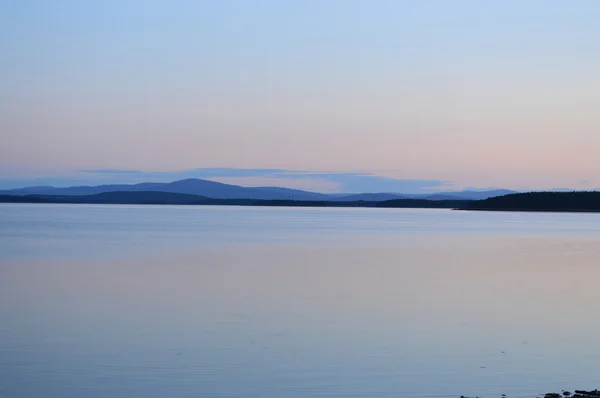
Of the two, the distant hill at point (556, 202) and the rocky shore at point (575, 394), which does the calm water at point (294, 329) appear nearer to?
the rocky shore at point (575, 394)

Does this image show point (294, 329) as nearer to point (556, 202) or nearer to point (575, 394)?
point (575, 394)

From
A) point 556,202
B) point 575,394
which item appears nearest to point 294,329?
point 575,394

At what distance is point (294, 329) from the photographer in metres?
13.9

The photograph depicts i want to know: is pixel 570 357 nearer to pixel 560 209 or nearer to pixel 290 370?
pixel 290 370

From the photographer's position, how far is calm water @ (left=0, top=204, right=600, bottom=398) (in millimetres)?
10195

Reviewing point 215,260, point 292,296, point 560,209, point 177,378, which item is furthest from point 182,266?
point 560,209

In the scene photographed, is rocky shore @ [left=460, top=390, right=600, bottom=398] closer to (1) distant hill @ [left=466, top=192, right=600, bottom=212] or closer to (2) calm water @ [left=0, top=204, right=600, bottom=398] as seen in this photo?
(2) calm water @ [left=0, top=204, right=600, bottom=398]

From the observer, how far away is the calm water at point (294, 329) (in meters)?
10.2

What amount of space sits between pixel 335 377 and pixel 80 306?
744 centimetres

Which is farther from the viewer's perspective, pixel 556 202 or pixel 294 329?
pixel 556 202

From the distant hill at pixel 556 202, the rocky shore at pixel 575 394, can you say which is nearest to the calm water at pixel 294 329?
the rocky shore at pixel 575 394

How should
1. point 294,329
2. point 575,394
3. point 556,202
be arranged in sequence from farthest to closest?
1. point 556,202
2. point 294,329
3. point 575,394

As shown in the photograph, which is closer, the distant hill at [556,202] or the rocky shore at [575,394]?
the rocky shore at [575,394]

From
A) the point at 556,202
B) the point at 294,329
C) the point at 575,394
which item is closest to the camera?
the point at 575,394
